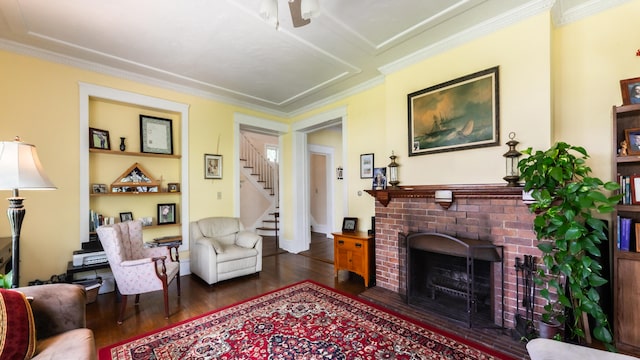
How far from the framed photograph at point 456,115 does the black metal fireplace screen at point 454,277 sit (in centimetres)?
96

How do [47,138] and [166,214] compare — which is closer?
[47,138]

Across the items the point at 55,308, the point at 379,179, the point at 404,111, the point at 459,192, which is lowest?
the point at 55,308

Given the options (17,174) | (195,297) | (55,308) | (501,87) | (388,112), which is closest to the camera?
(55,308)

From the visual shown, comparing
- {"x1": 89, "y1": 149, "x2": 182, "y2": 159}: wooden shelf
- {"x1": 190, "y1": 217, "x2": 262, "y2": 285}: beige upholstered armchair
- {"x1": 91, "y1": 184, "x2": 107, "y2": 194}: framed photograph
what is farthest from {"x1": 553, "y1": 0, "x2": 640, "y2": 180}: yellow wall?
{"x1": 91, "y1": 184, "x2": 107, "y2": 194}: framed photograph

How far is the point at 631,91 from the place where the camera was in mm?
1903

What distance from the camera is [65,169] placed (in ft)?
9.79

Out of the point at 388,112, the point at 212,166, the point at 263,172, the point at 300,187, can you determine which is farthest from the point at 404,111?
the point at 263,172

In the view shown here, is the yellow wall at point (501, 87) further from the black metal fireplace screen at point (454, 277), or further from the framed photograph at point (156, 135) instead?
the framed photograph at point (156, 135)

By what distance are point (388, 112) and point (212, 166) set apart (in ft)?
9.37

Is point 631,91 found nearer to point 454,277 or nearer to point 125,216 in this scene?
point 454,277

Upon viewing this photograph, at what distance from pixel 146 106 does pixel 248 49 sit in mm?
1852

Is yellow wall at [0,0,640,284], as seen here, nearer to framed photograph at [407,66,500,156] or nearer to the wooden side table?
framed photograph at [407,66,500,156]

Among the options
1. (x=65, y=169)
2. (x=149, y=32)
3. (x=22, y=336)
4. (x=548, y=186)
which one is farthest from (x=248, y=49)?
(x=548, y=186)

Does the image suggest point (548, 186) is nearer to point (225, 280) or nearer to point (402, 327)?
point (402, 327)
